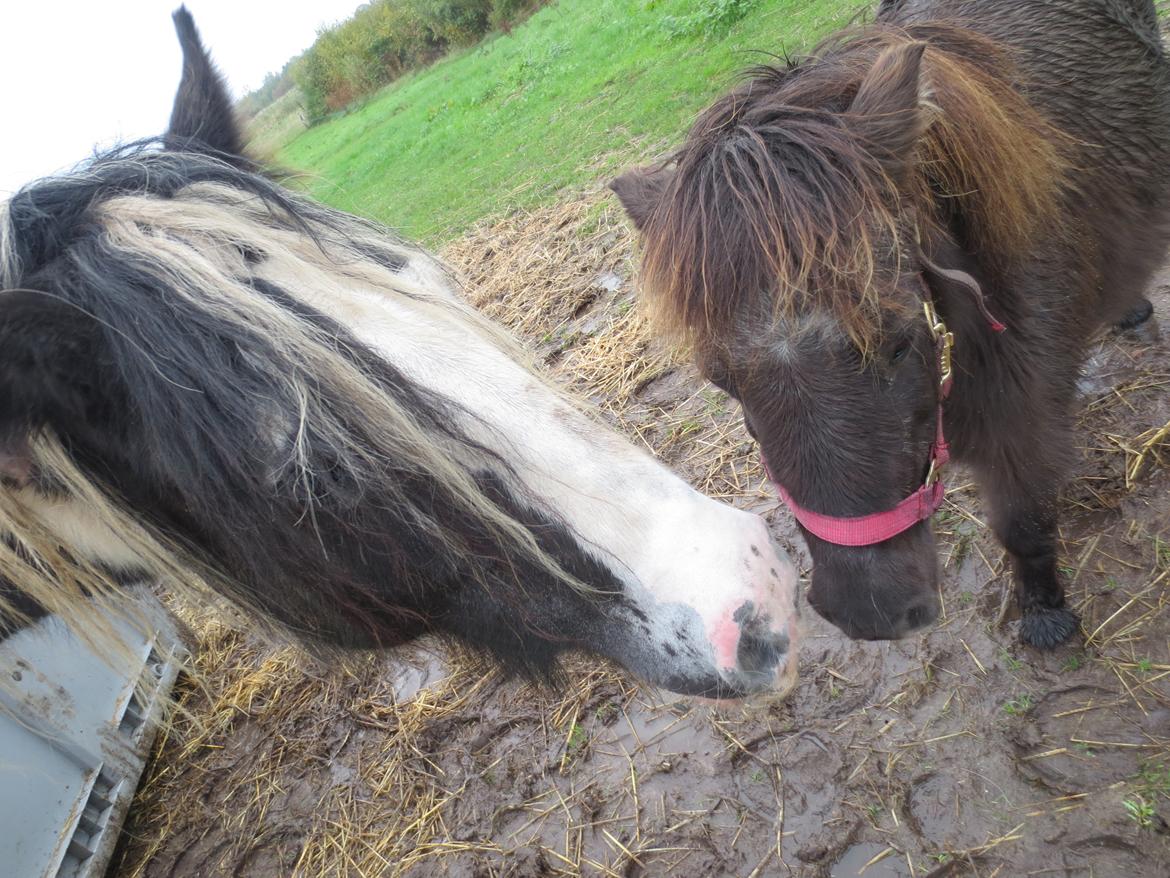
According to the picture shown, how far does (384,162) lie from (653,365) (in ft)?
43.3

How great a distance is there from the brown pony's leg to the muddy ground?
84 millimetres

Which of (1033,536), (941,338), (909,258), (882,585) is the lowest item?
(1033,536)

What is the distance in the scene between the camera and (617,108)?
8.17 metres

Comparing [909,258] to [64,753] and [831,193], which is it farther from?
[64,753]

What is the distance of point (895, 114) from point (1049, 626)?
1.61m

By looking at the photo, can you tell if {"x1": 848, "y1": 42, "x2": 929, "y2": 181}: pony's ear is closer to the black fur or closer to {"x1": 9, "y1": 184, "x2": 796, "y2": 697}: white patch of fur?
{"x1": 9, "y1": 184, "x2": 796, "y2": 697}: white patch of fur

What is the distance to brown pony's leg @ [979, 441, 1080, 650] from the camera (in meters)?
1.99

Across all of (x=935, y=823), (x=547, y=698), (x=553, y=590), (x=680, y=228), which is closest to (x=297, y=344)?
(x=553, y=590)

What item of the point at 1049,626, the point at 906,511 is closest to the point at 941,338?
the point at 906,511

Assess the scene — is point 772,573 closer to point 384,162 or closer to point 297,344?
point 297,344

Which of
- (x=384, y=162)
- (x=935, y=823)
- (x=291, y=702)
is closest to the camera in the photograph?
(x=935, y=823)

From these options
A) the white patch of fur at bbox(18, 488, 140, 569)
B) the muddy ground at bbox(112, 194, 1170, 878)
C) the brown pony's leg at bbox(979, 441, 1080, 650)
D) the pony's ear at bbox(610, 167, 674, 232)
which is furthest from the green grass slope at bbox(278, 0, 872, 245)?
the muddy ground at bbox(112, 194, 1170, 878)

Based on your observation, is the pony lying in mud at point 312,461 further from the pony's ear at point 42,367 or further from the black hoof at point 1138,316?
the black hoof at point 1138,316

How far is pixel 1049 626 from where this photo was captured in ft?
6.86
